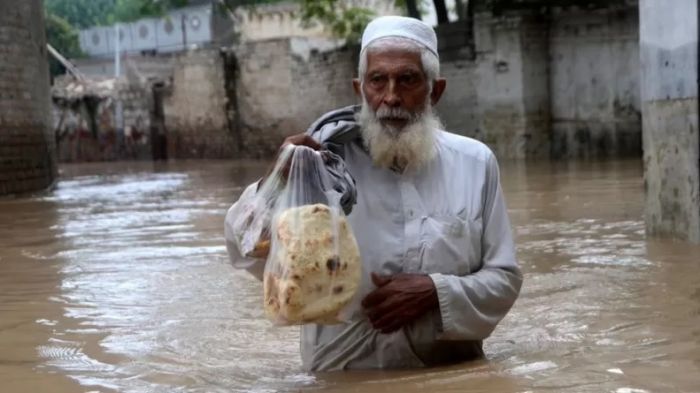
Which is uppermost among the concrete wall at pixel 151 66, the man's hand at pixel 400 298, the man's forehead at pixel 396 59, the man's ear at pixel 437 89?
the concrete wall at pixel 151 66

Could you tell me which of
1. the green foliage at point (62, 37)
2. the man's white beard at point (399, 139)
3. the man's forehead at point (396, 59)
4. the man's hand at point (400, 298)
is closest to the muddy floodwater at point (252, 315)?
the man's hand at point (400, 298)

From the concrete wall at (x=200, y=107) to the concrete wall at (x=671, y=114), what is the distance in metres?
20.8

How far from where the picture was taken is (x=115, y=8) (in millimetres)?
54812

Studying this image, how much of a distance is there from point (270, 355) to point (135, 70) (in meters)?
26.5

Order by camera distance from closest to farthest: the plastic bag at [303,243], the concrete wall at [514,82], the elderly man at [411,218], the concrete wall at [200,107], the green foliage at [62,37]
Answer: the plastic bag at [303,243], the elderly man at [411,218], the concrete wall at [514,82], the concrete wall at [200,107], the green foliage at [62,37]

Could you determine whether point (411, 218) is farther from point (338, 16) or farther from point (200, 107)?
point (200, 107)

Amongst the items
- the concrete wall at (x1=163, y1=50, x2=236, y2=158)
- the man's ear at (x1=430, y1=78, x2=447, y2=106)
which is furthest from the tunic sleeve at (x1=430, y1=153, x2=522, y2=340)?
the concrete wall at (x1=163, y1=50, x2=236, y2=158)

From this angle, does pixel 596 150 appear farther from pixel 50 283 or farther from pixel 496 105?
pixel 50 283

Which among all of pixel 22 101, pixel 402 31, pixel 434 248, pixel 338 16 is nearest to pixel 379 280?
pixel 434 248

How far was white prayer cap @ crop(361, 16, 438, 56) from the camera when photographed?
2.91 meters

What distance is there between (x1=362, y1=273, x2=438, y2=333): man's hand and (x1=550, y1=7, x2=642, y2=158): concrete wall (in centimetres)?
1629

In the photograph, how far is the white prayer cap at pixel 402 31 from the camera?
291 centimetres

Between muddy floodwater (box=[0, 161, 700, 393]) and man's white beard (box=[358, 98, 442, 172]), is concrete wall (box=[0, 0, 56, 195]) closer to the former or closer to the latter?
muddy floodwater (box=[0, 161, 700, 393])

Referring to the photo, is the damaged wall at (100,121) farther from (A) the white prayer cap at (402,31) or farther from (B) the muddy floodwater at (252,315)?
(A) the white prayer cap at (402,31)
